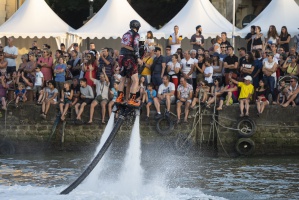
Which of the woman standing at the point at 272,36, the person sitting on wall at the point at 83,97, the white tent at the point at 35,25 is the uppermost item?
the white tent at the point at 35,25

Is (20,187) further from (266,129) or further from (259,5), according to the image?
(259,5)

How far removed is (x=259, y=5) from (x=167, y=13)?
14.3ft

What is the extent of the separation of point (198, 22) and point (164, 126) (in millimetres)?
5205

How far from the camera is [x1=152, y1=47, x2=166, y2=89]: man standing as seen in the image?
34344 mm

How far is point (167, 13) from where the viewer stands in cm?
5341

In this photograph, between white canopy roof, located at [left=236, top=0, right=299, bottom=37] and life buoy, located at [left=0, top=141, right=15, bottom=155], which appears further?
white canopy roof, located at [left=236, top=0, right=299, bottom=37]

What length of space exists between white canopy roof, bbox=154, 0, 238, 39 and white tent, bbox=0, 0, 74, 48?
3.66m

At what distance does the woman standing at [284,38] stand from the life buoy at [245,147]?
3.31m

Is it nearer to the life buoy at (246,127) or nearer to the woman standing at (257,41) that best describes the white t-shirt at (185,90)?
the life buoy at (246,127)

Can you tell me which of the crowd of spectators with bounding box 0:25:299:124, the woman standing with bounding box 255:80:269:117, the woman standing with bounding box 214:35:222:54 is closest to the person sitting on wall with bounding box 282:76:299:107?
the crowd of spectators with bounding box 0:25:299:124

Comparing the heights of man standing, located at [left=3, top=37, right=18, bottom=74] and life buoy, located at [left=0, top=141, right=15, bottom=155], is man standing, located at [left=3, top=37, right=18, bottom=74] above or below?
above

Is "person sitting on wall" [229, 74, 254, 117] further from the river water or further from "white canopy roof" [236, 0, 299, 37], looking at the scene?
"white canopy roof" [236, 0, 299, 37]

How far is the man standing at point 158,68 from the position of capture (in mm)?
34344

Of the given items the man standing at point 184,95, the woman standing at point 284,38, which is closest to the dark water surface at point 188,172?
the man standing at point 184,95
